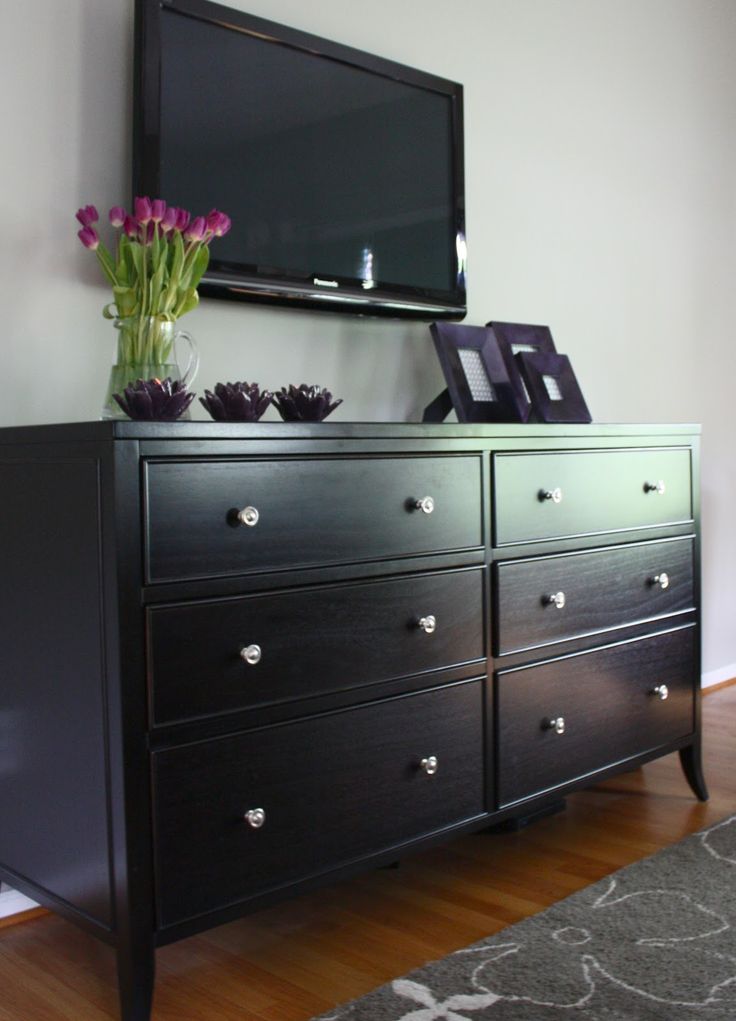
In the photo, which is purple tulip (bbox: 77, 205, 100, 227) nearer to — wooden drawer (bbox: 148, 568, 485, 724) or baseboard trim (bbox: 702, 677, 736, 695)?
wooden drawer (bbox: 148, 568, 485, 724)

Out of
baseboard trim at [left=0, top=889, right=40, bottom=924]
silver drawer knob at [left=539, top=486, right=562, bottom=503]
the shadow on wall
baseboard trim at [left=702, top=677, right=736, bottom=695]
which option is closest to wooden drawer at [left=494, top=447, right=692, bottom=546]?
silver drawer knob at [left=539, top=486, right=562, bottom=503]

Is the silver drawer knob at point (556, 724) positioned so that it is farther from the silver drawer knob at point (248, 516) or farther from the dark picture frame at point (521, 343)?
the silver drawer knob at point (248, 516)

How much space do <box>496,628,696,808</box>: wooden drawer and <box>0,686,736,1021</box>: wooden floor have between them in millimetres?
169

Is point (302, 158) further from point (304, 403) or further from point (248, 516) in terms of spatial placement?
point (248, 516)

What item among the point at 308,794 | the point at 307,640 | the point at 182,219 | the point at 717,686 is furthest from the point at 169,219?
the point at 717,686

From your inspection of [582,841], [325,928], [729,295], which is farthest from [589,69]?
[325,928]

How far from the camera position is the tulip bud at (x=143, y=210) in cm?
182

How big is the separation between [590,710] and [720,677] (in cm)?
165

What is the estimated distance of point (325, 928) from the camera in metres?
1.95

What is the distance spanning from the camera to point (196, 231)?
73.8 inches

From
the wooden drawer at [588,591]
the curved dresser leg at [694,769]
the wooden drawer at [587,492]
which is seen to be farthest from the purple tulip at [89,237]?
the curved dresser leg at [694,769]

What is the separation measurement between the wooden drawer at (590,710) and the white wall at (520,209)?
0.74 metres

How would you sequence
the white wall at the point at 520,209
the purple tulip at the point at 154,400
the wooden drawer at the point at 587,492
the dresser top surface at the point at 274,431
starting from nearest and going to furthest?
the dresser top surface at the point at 274,431 → the purple tulip at the point at 154,400 → the white wall at the point at 520,209 → the wooden drawer at the point at 587,492

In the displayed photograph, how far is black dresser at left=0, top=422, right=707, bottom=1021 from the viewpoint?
155cm
